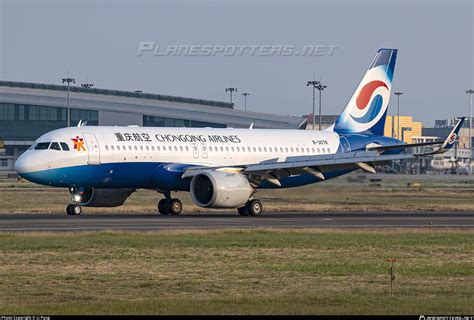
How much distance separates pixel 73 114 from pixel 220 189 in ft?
315

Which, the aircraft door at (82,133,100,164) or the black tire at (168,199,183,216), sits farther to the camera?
the black tire at (168,199,183,216)

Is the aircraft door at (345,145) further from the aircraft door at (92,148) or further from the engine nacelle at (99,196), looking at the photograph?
the aircraft door at (92,148)

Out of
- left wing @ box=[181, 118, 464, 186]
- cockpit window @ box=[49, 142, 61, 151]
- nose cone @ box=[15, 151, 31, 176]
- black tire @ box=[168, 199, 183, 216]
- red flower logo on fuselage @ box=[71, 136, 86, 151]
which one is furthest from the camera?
black tire @ box=[168, 199, 183, 216]

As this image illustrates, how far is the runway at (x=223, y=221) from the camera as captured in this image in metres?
39.2

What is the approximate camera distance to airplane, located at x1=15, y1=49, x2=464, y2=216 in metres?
Result: 46.6

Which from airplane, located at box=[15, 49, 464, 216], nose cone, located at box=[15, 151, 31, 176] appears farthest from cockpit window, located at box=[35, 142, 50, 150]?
nose cone, located at box=[15, 151, 31, 176]

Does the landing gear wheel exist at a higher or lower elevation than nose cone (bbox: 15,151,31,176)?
lower

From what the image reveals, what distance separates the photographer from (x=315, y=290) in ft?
72.0

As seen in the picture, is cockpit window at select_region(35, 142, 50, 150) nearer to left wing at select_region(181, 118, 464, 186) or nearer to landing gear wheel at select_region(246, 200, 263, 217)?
left wing at select_region(181, 118, 464, 186)

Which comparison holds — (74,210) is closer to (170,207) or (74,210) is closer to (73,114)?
(170,207)

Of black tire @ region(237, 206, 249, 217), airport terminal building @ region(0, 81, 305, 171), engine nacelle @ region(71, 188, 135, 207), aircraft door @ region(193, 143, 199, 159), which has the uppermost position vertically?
airport terminal building @ region(0, 81, 305, 171)

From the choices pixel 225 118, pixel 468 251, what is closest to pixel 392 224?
pixel 468 251

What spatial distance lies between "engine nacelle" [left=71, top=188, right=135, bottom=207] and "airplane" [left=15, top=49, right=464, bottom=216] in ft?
0.16

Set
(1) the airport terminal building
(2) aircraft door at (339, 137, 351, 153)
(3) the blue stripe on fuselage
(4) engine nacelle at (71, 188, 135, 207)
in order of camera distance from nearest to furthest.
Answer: (3) the blue stripe on fuselage
(4) engine nacelle at (71, 188, 135, 207)
(2) aircraft door at (339, 137, 351, 153)
(1) the airport terminal building
